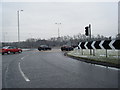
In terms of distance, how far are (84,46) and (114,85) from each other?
1295 centimetres

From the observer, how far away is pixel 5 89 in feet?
20.2

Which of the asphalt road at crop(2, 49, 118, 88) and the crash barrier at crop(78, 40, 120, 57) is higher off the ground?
the crash barrier at crop(78, 40, 120, 57)

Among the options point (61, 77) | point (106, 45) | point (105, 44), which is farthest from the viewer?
point (105, 44)

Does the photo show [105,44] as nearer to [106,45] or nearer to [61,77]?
[106,45]

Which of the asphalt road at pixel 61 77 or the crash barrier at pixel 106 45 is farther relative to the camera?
Result: the crash barrier at pixel 106 45

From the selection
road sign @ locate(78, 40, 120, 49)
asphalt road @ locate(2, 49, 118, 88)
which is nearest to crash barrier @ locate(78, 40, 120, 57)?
road sign @ locate(78, 40, 120, 49)

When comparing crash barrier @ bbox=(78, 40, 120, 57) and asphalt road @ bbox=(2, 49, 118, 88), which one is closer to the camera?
asphalt road @ bbox=(2, 49, 118, 88)

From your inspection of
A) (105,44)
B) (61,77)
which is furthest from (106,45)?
(61,77)

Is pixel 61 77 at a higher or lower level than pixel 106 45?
lower

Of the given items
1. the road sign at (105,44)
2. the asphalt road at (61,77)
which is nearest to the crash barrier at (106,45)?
the road sign at (105,44)

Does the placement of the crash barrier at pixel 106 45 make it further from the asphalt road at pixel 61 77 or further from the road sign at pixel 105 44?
the asphalt road at pixel 61 77

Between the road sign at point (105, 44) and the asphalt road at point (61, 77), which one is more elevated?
the road sign at point (105, 44)

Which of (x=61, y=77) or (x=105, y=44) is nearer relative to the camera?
(x=61, y=77)

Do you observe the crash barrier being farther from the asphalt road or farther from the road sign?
the asphalt road
